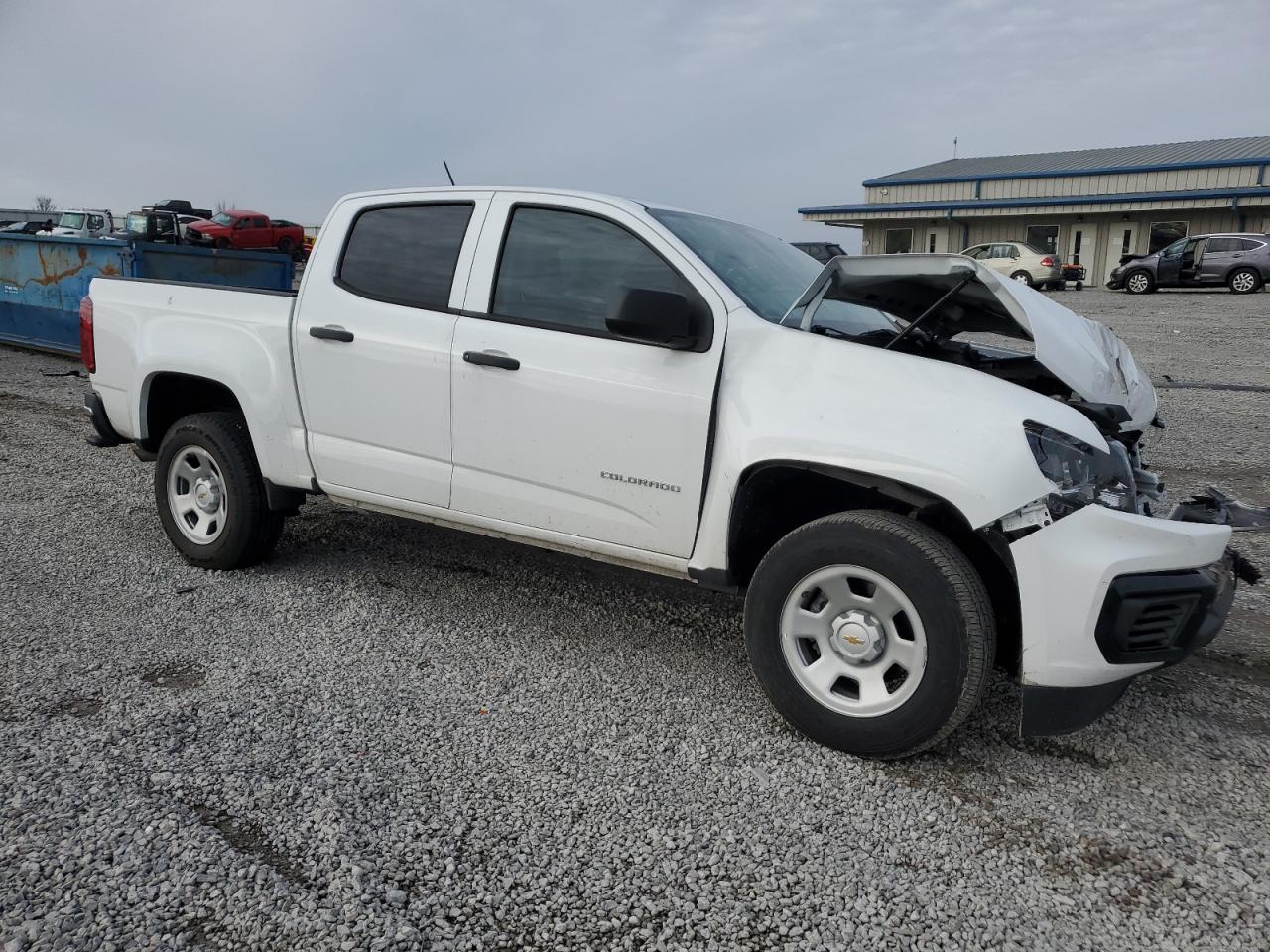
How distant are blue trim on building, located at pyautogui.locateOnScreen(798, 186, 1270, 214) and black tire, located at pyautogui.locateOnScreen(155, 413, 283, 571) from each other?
33.4 m

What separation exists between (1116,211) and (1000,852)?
34577 mm

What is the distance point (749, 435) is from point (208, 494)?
2963mm

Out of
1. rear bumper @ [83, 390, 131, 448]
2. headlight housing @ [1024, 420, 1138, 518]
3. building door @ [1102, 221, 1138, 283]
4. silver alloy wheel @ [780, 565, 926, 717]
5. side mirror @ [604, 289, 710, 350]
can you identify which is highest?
building door @ [1102, 221, 1138, 283]

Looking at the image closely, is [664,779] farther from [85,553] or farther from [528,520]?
[85,553]

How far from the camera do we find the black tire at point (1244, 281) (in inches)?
868

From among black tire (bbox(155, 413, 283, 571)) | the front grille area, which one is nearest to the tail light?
black tire (bbox(155, 413, 283, 571))

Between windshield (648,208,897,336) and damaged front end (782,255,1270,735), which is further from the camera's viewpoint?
windshield (648,208,897,336)

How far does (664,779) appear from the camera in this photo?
3129 millimetres

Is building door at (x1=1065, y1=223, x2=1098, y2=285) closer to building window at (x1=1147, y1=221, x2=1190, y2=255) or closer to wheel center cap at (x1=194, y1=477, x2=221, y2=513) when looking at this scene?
building window at (x1=1147, y1=221, x2=1190, y2=255)

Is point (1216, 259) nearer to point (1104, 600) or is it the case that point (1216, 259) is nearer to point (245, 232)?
point (1104, 600)

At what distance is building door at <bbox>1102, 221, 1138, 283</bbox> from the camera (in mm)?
32688

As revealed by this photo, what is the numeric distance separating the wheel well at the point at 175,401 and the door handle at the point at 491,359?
167cm

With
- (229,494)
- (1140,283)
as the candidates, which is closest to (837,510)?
(229,494)

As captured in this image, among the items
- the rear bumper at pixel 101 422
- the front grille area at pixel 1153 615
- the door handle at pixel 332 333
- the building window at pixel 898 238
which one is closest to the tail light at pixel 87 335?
the rear bumper at pixel 101 422
